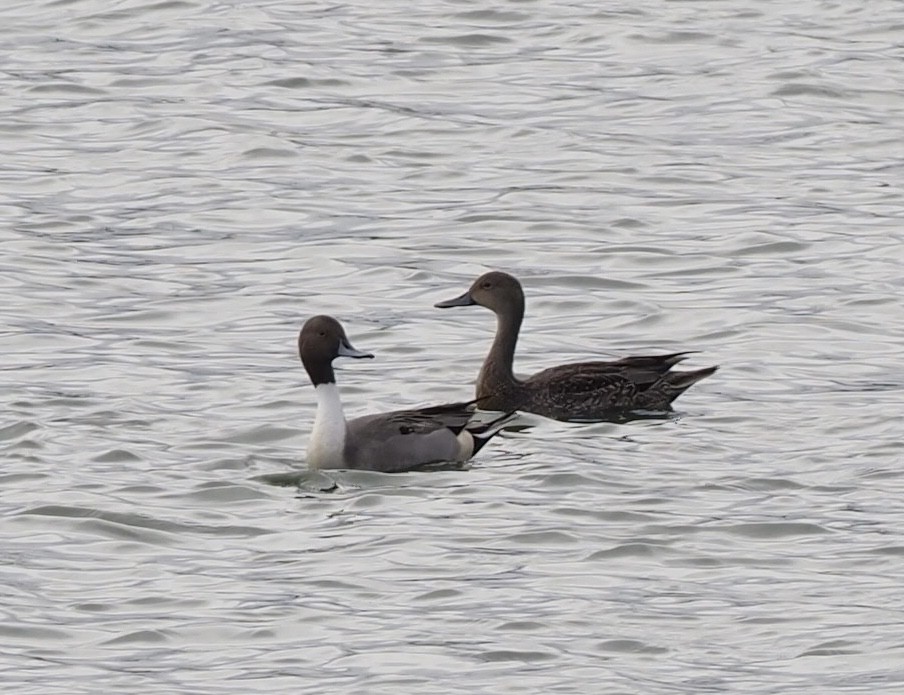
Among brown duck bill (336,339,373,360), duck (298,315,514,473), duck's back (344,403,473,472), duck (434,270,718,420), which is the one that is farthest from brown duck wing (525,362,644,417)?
brown duck bill (336,339,373,360)

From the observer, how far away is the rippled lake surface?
10.9 m

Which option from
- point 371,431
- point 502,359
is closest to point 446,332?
point 502,359

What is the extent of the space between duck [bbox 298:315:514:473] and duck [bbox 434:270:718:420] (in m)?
1.08

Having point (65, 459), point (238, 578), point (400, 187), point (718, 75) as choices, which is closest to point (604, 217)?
point (400, 187)

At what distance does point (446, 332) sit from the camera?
1706 cm

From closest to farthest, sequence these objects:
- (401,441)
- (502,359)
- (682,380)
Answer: (401,441) → (682,380) → (502,359)

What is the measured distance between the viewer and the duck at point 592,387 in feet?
49.3

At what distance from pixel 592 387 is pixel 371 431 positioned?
182 centimetres

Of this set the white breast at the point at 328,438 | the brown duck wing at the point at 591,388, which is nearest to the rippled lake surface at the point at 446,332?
the white breast at the point at 328,438

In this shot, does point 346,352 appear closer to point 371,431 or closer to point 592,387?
point 371,431

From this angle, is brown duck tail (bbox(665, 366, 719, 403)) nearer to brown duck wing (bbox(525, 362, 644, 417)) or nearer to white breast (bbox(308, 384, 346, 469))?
brown duck wing (bbox(525, 362, 644, 417))

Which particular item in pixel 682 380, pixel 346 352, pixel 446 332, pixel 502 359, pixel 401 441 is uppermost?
pixel 346 352

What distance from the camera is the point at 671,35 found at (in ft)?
84.0

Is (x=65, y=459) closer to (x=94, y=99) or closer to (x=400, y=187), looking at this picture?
(x=400, y=187)
